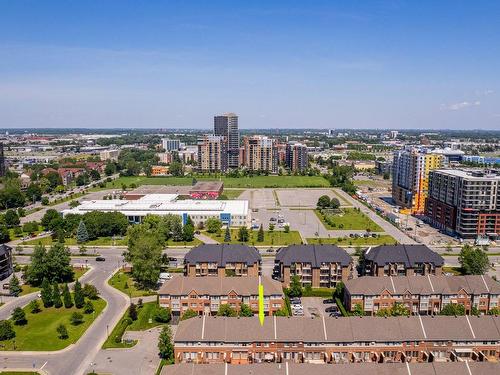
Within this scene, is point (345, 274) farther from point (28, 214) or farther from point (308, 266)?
point (28, 214)

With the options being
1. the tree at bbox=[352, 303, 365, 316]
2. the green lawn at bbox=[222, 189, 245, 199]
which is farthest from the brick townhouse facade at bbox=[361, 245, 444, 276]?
the green lawn at bbox=[222, 189, 245, 199]

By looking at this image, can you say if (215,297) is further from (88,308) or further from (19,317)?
(19,317)

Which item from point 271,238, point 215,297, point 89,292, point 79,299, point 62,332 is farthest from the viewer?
point 271,238

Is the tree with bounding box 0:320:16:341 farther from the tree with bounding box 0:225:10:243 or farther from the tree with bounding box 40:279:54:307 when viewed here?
the tree with bounding box 0:225:10:243

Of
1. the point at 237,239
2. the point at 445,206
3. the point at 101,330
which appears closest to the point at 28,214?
the point at 237,239

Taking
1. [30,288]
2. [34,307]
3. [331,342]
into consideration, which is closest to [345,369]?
[331,342]

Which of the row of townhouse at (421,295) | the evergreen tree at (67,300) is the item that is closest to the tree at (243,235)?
the row of townhouse at (421,295)

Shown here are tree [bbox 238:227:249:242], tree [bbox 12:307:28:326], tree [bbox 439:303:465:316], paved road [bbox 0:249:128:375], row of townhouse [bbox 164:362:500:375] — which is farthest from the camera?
tree [bbox 238:227:249:242]
